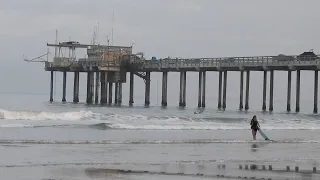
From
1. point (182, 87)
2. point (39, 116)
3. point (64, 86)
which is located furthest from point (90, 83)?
point (39, 116)

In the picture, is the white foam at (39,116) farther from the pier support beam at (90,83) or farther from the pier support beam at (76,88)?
the pier support beam at (76,88)

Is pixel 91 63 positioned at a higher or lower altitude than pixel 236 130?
higher

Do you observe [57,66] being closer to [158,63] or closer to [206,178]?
[158,63]

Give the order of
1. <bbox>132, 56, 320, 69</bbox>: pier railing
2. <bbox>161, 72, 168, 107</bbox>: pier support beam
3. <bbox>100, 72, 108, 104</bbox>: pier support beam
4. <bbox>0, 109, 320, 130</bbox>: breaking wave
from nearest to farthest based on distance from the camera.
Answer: <bbox>0, 109, 320, 130</bbox>: breaking wave < <bbox>132, 56, 320, 69</bbox>: pier railing < <bbox>161, 72, 168, 107</bbox>: pier support beam < <bbox>100, 72, 108, 104</bbox>: pier support beam

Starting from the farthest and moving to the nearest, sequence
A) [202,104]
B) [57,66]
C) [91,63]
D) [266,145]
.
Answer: [57,66], [91,63], [202,104], [266,145]

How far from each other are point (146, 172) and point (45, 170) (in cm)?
215

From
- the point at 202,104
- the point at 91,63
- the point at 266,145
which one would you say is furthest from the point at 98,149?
the point at 91,63

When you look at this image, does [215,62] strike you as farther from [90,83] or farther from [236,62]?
[90,83]

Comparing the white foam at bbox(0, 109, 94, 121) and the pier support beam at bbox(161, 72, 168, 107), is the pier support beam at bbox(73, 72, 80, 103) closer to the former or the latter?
→ the pier support beam at bbox(161, 72, 168, 107)

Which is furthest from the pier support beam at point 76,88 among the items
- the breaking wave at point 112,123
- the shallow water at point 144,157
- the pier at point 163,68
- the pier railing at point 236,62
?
the shallow water at point 144,157

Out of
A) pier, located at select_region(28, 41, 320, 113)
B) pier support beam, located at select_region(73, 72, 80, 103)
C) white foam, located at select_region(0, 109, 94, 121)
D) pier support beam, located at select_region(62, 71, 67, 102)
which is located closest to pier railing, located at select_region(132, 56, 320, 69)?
pier, located at select_region(28, 41, 320, 113)

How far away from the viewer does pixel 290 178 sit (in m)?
14.8

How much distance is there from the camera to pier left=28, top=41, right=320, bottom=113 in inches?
2347

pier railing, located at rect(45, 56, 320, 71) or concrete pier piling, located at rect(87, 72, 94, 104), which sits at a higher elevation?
pier railing, located at rect(45, 56, 320, 71)
